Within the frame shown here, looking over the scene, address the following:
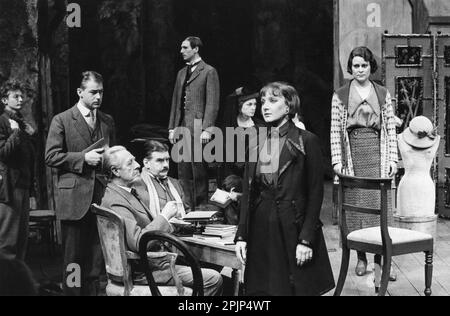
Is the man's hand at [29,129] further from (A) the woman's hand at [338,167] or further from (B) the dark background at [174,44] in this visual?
(A) the woman's hand at [338,167]

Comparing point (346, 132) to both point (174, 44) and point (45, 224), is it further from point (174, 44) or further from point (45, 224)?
point (174, 44)

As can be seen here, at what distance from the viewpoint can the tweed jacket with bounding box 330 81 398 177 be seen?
18.0ft

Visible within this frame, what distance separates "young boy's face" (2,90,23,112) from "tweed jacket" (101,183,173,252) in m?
1.96

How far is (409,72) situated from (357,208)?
323 cm

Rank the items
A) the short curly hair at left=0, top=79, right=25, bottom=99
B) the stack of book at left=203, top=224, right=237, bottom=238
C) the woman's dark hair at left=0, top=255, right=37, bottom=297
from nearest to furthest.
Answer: the woman's dark hair at left=0, top=255, right=37, bottom=297 < the stack of book at left=203, top=224, right=237, bottom=238 < the short curly hair at left=0, top=79, right=25, bottom=99

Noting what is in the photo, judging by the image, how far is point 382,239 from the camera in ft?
15.1

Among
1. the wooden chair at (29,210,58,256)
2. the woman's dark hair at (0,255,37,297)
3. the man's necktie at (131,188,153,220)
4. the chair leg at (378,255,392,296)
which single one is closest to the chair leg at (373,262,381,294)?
the chair leg at (378,255,392,296)

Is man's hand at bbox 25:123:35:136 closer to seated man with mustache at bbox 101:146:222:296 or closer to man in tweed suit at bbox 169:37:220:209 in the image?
man in tweed suit at bbox 169:37:220:209

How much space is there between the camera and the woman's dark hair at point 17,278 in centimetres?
315

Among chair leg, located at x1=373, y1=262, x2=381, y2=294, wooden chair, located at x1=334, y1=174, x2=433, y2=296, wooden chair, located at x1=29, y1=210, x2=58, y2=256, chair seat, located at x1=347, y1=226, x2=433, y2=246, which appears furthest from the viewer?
wooden chair, located at x1=29, y1=210, x2=58, y2=256

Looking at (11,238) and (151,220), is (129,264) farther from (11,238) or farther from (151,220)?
(11,238)

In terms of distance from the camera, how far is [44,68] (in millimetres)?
6488

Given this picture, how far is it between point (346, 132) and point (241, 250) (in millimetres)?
2029
